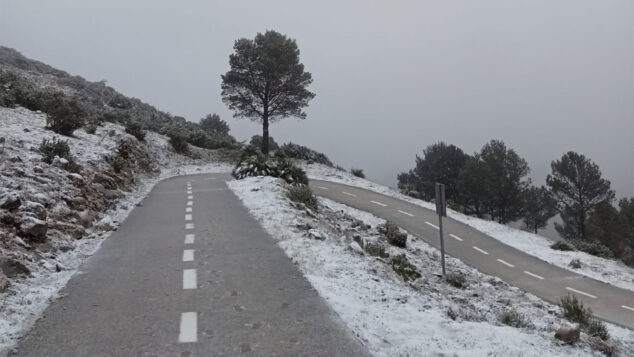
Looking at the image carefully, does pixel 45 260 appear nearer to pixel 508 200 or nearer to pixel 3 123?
pixel 3 123

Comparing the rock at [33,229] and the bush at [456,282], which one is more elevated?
the rock at [33,229]

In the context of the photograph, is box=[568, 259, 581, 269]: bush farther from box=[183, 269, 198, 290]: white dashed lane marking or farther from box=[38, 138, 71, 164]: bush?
box=[38, 138, 71, 164]: bush

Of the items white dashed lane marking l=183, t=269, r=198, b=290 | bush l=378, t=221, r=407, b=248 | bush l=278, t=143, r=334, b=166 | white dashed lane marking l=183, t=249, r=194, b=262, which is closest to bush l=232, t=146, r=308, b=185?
bush l=378, t=221, r=407, b=248

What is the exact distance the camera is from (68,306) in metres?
5.49

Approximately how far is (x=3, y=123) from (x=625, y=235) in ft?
162

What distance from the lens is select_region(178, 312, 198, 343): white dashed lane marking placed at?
4.54 m

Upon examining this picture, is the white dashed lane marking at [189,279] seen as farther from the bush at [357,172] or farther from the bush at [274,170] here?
the bush at [357,172]

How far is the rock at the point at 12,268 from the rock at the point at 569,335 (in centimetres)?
703

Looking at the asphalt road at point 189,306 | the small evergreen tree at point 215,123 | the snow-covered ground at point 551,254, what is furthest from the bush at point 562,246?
the small evergreen tree at point 215,123

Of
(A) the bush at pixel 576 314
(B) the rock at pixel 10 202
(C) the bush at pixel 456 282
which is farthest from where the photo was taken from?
(C) the bush at pixel 456 282

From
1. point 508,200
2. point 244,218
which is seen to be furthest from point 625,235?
point 244,218

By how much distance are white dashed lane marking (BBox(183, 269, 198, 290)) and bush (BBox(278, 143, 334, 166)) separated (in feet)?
108

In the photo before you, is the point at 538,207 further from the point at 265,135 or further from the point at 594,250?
the point at 265,135

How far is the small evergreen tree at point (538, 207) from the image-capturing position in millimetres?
50719
